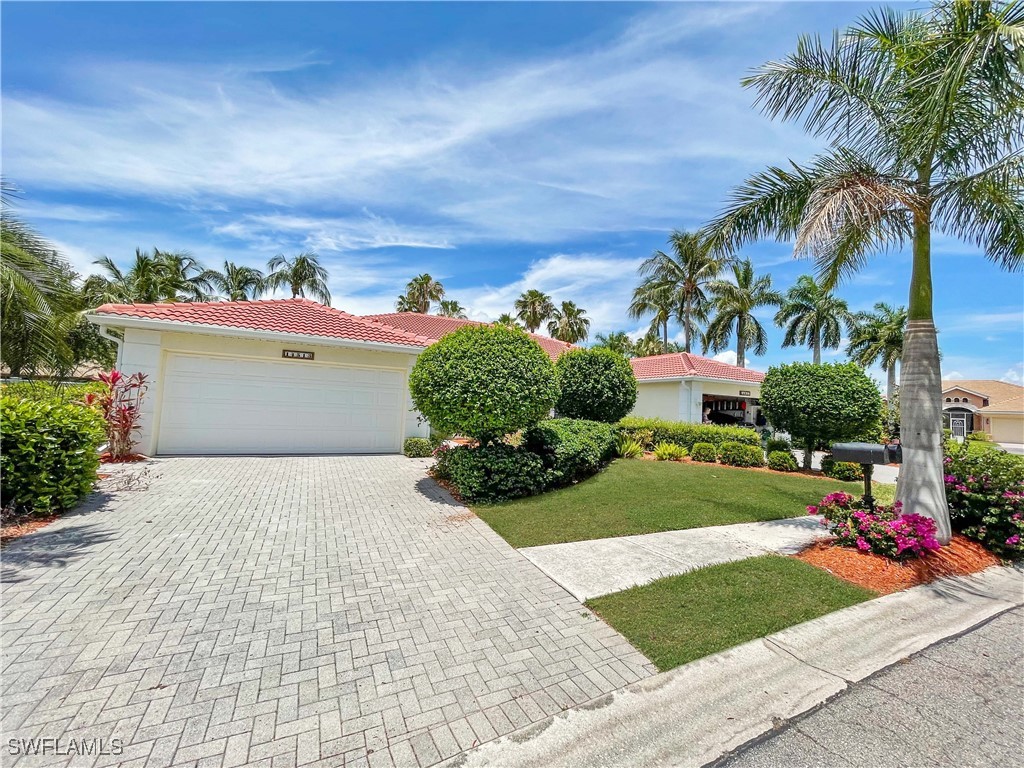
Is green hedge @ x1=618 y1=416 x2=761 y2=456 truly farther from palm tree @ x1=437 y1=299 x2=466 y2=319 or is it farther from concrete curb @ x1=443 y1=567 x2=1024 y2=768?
palm tree @ x1=437 y1=299 x2=466 y2=319

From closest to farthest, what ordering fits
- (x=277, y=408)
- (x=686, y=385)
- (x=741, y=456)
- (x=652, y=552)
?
(x=652, y=552)
(x=277, y=408)
(x=741, y=456)
(x=686, y=385)

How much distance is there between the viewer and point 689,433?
13.7m

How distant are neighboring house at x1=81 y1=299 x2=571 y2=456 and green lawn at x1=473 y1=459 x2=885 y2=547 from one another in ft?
12.9

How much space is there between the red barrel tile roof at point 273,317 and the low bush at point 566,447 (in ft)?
15.5

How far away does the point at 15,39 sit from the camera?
202 inches

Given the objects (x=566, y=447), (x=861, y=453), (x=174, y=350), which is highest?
(x=174, y=350)

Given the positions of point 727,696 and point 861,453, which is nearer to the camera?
point 727,696

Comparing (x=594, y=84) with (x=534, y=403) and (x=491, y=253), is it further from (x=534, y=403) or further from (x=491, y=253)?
(x=491, y=253)

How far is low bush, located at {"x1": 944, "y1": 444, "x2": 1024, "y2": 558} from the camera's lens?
5312 mm

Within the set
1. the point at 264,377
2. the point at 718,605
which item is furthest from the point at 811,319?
the point at 264,377

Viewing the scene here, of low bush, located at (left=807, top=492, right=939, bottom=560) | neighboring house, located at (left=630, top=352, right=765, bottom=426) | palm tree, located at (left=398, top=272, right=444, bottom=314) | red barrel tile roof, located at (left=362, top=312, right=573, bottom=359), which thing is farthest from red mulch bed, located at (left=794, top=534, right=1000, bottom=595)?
palm tree, located at (left=398, top=272, right=444, bottom=314)

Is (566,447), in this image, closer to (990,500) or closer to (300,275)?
(990,500)

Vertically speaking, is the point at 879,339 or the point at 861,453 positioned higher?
the point at 879,339

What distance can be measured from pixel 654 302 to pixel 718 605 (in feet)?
86.5
